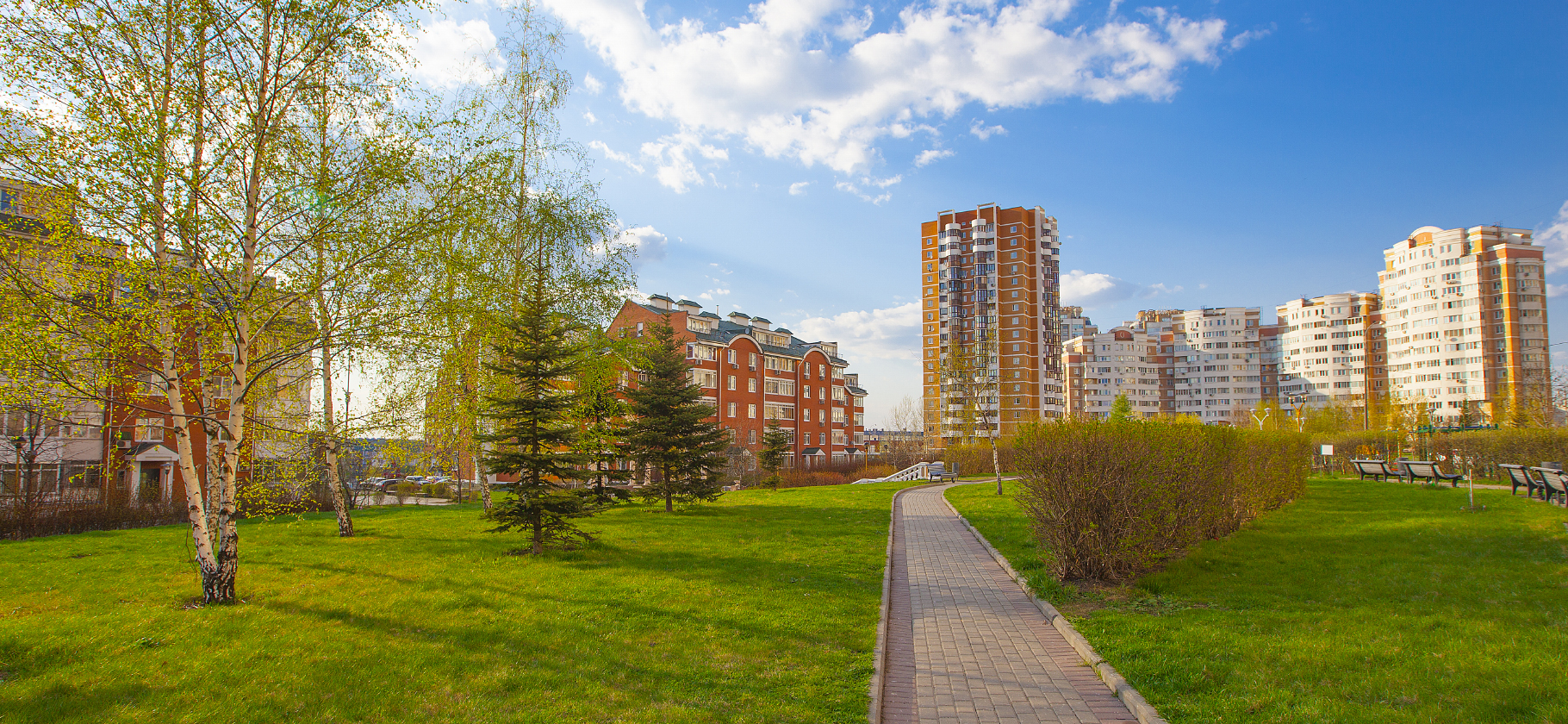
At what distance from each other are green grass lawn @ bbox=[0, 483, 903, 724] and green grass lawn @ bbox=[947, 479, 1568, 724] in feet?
8.87

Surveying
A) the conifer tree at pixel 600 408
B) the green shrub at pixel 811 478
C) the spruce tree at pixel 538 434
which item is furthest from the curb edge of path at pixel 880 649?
the green shrub at pixel 811 478

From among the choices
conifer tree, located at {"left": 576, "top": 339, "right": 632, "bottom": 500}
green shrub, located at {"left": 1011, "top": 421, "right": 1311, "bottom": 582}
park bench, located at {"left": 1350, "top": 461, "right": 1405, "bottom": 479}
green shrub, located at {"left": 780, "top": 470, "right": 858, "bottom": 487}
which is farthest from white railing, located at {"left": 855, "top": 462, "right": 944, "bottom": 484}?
green shrub, located at {"left": 1011, "top": 421, "right": 1311, "bottom": 582}

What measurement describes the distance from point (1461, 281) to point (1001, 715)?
349 ft

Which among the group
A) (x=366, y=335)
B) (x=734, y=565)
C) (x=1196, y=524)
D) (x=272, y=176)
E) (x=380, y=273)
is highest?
(x=272, y=176)

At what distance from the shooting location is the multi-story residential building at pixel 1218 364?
104312mm

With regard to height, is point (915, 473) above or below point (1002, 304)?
below

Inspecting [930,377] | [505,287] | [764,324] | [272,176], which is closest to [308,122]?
[272,176]

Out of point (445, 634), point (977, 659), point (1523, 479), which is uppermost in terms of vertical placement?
point (1523, 479)

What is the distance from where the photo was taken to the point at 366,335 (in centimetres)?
945

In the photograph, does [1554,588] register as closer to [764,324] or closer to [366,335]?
[366,335]

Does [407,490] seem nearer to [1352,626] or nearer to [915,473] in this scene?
[915,473]

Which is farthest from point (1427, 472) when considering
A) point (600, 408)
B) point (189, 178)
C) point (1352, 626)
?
point (189, 178)

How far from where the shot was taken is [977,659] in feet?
21.3

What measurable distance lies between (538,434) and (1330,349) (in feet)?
385
